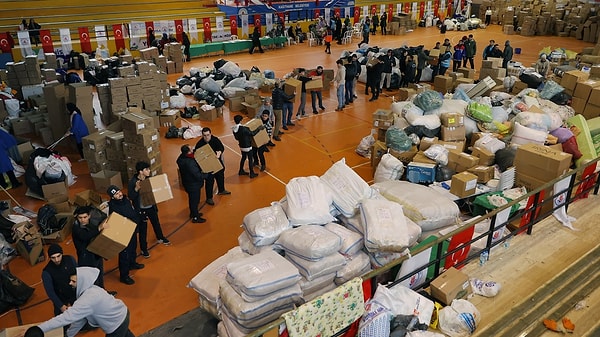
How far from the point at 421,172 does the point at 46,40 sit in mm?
16590

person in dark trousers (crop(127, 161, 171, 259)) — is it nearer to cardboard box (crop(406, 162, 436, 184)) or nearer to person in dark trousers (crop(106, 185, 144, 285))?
person in dark trousers (crop(106, 185, 144, 285))

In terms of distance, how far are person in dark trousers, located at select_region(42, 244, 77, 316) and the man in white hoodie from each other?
120mm

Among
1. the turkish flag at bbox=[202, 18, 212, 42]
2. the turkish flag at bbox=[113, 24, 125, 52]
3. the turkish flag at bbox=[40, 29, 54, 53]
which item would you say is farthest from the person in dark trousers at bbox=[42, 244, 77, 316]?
the turkish flag at bbox=[202, 18, 212, 42]

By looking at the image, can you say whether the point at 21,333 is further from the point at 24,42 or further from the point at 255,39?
the point at 255,39

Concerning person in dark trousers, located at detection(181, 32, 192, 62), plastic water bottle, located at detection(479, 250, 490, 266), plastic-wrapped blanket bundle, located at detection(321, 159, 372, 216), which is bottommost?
plastic water bottle, located at detection(479, 250, 490, 266)

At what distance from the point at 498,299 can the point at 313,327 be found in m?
2.07

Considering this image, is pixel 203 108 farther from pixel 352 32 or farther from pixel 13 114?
pixel 352 32

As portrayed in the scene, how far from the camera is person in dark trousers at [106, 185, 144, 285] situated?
5410 millimetres

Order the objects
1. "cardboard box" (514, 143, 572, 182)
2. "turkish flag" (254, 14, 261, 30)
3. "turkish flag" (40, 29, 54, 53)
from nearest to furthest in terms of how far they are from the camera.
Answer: "cardboard box" (514, 143, 572, 182) → "turkish flag" (40, 29, 54, 53) → "turkish flag" (254, 14, 261, 30)

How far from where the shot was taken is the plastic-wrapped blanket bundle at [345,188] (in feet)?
16.9

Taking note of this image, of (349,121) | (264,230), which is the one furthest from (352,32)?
(264,230)

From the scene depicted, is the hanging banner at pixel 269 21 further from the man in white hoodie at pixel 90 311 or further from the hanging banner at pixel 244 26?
the man in white hoodie at pixel 90 311

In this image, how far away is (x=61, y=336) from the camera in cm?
388

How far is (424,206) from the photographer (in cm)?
540
